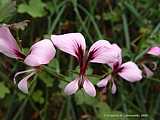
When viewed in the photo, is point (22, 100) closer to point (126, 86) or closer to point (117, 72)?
point (126, 86)

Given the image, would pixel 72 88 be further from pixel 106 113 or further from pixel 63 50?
pixel 106 113

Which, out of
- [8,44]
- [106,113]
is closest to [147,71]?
[106,113]

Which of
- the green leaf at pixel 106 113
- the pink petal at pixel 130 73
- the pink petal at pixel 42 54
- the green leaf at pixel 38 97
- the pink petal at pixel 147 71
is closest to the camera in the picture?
the pink petal at pixel 42 54

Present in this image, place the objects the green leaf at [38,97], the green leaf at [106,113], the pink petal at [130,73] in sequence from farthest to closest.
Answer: the green leaf at [38,97] < the green leaf at [106,113] < the pink petal at [130,73]

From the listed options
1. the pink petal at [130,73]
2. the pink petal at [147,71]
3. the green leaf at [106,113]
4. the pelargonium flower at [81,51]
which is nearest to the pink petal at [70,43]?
the pelargonium flower at [81,51]

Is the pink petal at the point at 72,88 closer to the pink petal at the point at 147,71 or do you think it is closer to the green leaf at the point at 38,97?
the pink petal at the point at 147,71

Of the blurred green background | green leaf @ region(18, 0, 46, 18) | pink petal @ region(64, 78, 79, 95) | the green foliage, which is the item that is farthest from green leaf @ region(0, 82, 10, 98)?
pink petal @ region(64, 78, 79, 95)

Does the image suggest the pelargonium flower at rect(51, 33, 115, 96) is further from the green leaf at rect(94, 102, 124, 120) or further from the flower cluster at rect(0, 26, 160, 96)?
the green leaf at rect(94, 102, 124, 120)

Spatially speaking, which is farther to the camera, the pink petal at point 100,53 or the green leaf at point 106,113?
the green leaf at point 106,113

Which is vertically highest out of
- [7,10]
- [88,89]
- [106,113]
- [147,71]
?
[7,10]
